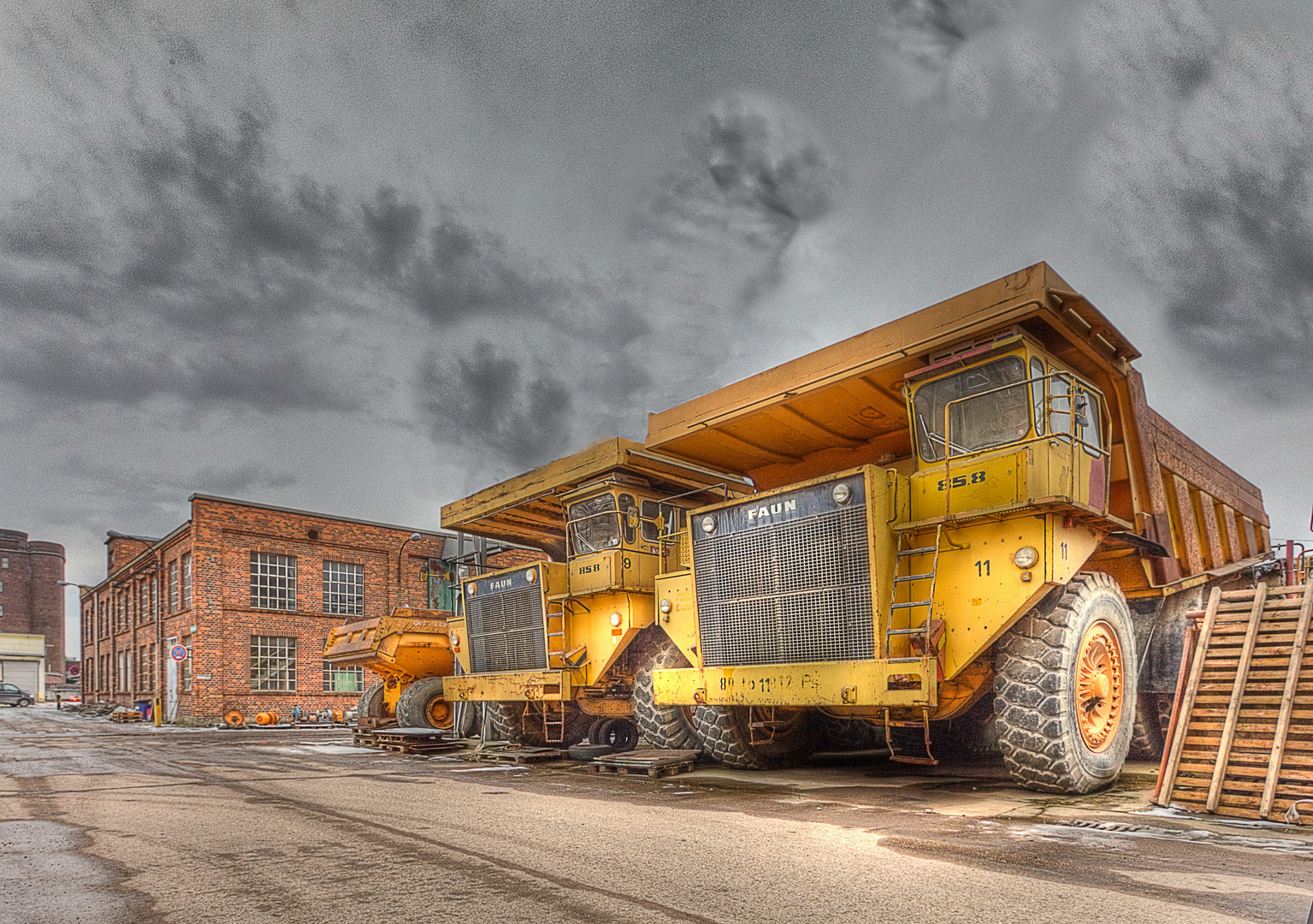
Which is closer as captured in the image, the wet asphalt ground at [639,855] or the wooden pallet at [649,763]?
the wet asphalt ground at [639,855]

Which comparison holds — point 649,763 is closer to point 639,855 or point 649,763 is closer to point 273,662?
point 639,855

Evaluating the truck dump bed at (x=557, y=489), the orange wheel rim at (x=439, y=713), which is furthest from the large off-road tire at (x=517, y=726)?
the orange wheel rim at (x=439, y=713)

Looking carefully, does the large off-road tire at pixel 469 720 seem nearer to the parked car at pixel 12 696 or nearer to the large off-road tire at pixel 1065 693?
the large off-road tire at pixel 1065 693

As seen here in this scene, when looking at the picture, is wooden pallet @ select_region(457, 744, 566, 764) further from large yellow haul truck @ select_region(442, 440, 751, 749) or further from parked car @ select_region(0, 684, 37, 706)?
parked car @ select_region(0, 684, 37, 706)

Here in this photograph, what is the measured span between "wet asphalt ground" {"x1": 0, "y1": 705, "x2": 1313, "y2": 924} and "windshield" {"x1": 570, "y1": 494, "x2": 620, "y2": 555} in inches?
167

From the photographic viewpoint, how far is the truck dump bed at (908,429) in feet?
27.1

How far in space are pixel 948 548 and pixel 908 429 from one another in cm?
215

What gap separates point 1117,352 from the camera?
29.7 feet

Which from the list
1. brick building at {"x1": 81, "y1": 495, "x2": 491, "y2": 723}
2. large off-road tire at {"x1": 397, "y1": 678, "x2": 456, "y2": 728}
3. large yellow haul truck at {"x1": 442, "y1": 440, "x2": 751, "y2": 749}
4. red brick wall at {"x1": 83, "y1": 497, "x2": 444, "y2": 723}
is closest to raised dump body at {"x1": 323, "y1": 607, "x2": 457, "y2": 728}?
large off-road tire at {"x1": 397, "y1": 678, "x2": 456, "y2": 728}

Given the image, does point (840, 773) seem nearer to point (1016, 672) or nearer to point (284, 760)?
point (1016, 672)

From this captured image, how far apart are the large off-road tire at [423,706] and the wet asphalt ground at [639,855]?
8.24 meters

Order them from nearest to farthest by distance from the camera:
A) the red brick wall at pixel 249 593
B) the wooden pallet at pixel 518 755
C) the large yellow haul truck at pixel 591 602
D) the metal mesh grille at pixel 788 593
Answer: the metal mesh grille at pixel 788 593, the large yellow haul truck at pixel 591 602, the wooden pallet at pixel 518 755, the red brick wall at pixel 249 593

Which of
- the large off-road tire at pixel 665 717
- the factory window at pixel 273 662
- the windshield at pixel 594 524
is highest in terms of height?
the windshield at pixel 594 524

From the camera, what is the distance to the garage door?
71938 mm
